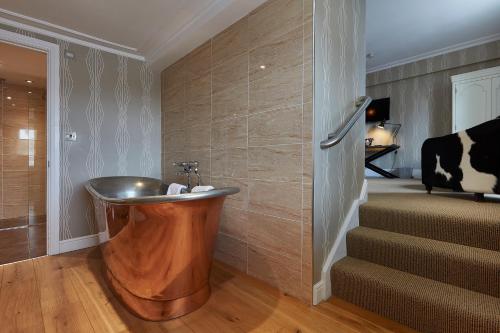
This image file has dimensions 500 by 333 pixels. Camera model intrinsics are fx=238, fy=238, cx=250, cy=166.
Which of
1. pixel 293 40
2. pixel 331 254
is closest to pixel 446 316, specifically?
pixel 331 254

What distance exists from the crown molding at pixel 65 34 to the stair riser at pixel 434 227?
3063 mm

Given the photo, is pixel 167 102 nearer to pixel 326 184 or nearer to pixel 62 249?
pixel 62 249

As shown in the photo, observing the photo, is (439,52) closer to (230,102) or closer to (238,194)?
(230,102)

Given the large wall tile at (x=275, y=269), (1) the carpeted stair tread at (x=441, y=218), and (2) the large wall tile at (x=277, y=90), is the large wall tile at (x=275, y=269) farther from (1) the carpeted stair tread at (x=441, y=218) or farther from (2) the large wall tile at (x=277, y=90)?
(2) the large wall tile at (x=277, y=90)

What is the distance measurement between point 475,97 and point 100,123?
5.05 metres

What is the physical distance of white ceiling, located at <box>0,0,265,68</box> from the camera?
77.2 inches

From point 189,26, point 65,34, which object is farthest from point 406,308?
point 65,34

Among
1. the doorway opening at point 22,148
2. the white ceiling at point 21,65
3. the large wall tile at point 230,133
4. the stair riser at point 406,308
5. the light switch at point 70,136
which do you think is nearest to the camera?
the stair riser at point 406,308

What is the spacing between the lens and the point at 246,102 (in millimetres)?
1908

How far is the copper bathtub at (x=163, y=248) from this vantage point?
124 centimetres

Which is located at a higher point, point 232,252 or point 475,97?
point 475,97

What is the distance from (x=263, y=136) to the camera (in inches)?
69.9

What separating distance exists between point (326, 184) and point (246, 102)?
892 mm

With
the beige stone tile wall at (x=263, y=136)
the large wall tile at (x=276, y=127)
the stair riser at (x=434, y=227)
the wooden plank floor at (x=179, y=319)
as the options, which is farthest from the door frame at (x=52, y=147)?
the stair riser at (x=434, y=227)
